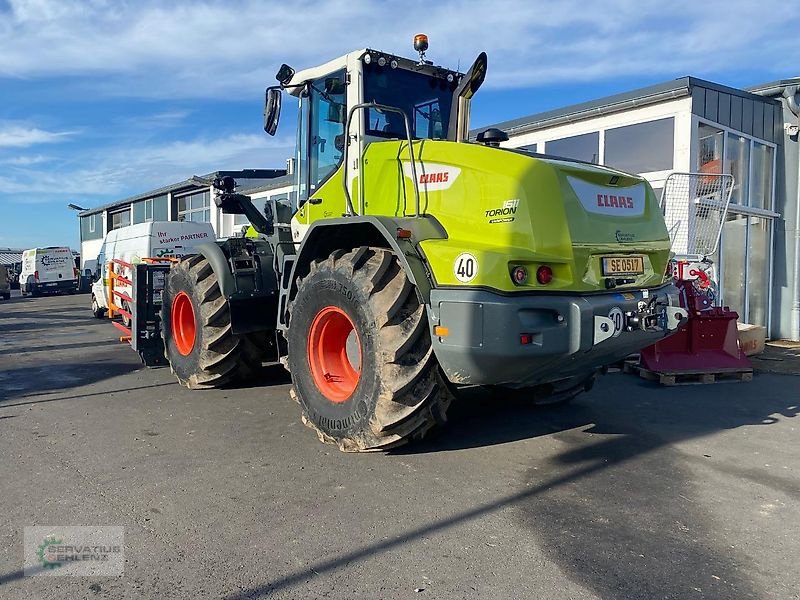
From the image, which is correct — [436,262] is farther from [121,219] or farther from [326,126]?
[121,219]

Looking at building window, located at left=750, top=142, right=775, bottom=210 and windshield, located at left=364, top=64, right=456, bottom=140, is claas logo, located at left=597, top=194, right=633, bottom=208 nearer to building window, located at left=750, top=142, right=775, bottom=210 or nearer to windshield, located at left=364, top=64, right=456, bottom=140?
windshield, located at left=364, top=64, right=456, bottom=140

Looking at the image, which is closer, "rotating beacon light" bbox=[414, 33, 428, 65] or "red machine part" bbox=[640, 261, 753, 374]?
"rotating beacon light" bbox=[414, 33, 428, 65]

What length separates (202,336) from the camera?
672 centimetres

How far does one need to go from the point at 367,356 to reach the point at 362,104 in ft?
6.73

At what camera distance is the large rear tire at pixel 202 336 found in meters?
6.67

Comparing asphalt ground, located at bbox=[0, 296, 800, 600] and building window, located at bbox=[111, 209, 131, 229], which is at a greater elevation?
building window, located at bbox=[111, 209, 131, 229]

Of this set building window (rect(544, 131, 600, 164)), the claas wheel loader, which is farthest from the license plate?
building window (rect(544, 131, 600, 164))

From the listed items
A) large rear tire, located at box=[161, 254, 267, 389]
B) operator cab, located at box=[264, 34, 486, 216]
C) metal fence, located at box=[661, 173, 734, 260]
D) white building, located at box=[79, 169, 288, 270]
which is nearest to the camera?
operator cab, located at box=[264, 34, 486, 216]

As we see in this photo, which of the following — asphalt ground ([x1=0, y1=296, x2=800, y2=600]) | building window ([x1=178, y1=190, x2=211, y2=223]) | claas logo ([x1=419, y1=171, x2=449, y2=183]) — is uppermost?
building window ([x1=178, y1=190, x2=211, y2=223])

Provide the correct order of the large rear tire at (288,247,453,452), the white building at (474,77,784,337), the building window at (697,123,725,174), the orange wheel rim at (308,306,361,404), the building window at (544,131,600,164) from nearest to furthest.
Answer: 1. the large rear tire at (288,247,453,452)
2. the orange wheel rim at (308,306,361,404)
3. the white building at (474,77,784,337)
4. the building window at (697,123,725,174)
5. the building window at (544,131,600,164)

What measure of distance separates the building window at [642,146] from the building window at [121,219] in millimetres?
33105

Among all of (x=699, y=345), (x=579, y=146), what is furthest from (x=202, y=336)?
(x=579, y=146)

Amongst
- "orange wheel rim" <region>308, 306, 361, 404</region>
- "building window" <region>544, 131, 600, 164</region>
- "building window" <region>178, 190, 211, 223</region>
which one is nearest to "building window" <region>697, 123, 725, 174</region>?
"building window" <region>544, 131, 600, 164</region>

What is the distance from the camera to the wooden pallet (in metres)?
7.78
